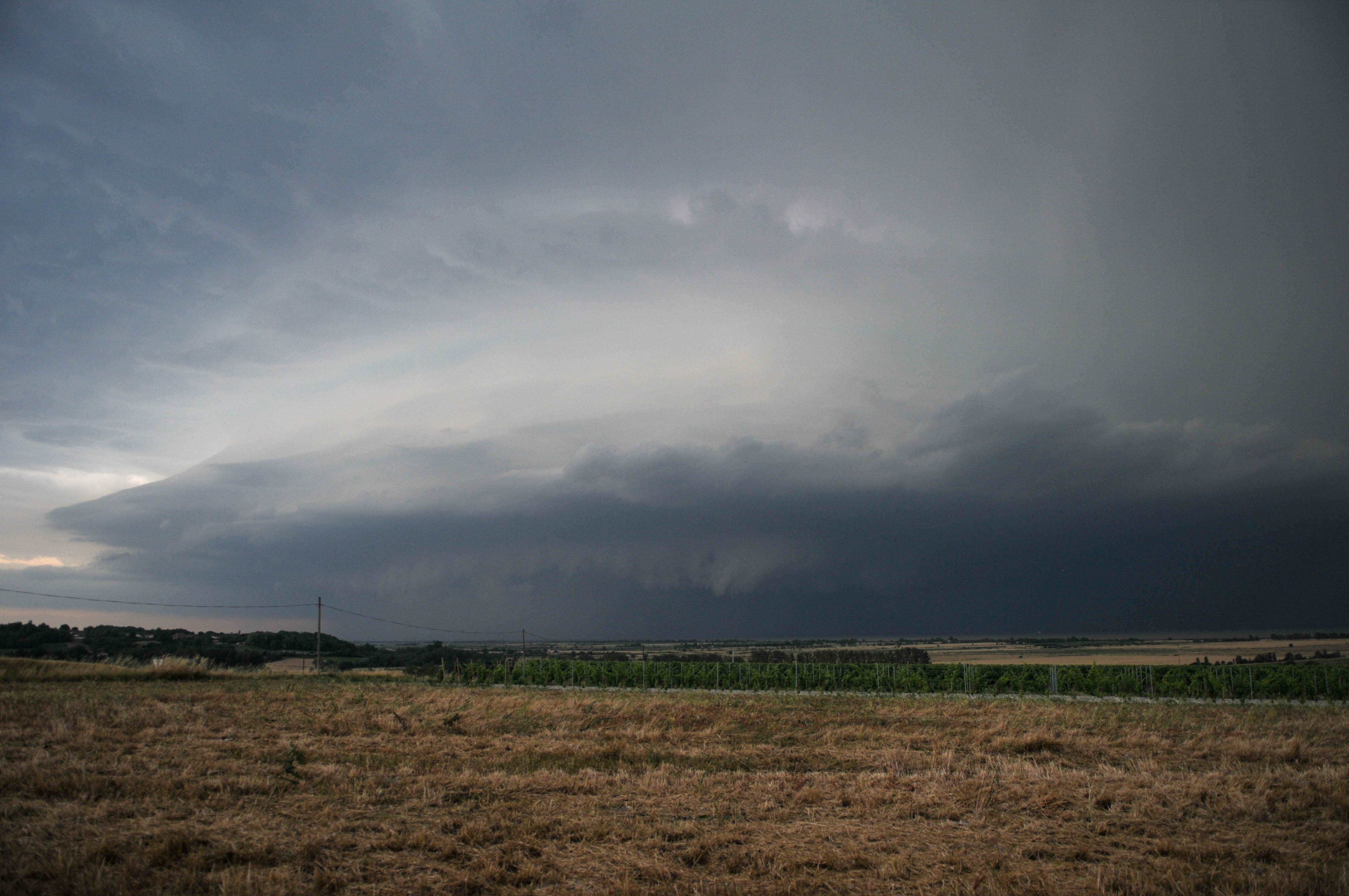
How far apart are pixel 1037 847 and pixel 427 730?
16567mm

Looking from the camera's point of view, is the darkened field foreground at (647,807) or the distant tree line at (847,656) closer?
the darkened field foreground at (647,807)

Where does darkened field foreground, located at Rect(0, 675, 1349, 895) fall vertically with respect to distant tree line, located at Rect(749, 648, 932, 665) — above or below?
above

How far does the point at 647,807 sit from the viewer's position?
12086mm

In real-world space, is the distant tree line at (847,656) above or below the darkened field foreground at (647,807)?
below

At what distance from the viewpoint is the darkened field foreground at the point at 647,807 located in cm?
848

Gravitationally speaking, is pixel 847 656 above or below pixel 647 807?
below

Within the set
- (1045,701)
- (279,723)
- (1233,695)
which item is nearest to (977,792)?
(279,723)

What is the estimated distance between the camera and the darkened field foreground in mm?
8484

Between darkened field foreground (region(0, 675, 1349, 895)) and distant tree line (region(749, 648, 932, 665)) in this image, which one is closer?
darkened field foreground (region(0, 675, 1349, 895))

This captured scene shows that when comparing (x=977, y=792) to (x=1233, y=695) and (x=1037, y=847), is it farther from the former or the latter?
(x=1233, y=695)

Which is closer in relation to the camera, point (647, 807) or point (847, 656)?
point (647, 807)

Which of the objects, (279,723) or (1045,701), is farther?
(1045,701)

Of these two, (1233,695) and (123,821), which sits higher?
(123,821)

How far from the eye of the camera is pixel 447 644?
19838 centimetres
